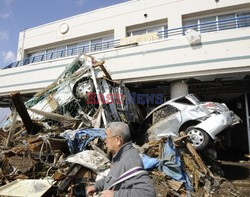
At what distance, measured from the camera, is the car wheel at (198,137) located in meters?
6.14

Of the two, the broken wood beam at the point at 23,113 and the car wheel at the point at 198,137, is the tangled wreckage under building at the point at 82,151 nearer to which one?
the broken wood beam at the point at 23,113

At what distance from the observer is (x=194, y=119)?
22.1ft

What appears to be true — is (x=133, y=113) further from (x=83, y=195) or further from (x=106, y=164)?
(x=83, y=195)

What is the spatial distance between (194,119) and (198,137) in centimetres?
69

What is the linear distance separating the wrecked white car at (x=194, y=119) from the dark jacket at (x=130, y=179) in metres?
4.77

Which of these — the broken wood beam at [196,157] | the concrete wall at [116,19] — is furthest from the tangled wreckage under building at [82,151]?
the concrete wall at [116,19]

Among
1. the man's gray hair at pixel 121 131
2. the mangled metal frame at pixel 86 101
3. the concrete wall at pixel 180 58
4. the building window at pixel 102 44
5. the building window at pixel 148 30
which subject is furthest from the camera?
the building window at pixel 148 30

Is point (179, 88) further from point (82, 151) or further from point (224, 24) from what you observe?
point (82, 151)

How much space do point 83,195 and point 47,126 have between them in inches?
157

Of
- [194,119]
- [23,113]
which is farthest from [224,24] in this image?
[23,113]

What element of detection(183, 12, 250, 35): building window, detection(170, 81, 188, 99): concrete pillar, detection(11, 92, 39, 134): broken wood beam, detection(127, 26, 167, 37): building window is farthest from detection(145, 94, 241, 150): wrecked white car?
detection(127, 26, 167, 37): building window

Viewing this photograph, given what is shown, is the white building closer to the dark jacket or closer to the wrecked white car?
the wrecked white car

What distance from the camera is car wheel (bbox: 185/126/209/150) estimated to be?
6136 millimetres

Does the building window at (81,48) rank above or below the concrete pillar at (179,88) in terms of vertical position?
above
